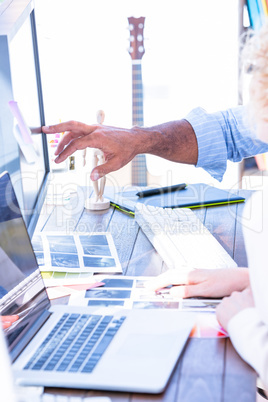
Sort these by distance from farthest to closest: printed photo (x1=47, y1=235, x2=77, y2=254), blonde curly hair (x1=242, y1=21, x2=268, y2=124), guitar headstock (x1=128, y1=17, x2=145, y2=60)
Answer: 1. guitar headstock (x1=128, y1=17, x2=145, y2=60)
2. printed photo (x1=47, y1=235, x2=77, y2=254)
3. blonde curly hair (x1=242, y1=21, x2=268, y2=124)

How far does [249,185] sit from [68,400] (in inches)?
104

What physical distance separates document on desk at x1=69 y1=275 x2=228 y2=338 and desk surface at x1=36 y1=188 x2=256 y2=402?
0.06m

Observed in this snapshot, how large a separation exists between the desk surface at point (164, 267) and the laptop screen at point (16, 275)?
0.70 ft

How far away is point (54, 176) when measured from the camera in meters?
2.16

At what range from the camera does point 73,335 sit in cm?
87

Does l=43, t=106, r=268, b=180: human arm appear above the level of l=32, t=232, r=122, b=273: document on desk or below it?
above

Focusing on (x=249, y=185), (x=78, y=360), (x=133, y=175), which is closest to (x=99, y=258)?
(x=78, y=360)

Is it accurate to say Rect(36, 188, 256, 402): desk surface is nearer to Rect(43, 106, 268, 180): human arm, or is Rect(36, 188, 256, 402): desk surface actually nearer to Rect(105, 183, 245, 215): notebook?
Rect(105, 183, 245, 215): notebook

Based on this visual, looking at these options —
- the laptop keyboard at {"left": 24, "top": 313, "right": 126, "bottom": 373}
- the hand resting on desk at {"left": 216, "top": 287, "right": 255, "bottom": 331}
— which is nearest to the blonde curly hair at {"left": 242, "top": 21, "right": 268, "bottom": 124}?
the hand resting on desk at {"left": 216, "top": 287, "right": 255, "bottom": 331}

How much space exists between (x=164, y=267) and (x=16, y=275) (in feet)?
1.25

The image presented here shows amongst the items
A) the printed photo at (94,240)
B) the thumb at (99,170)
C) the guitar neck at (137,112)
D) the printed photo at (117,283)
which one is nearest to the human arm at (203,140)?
the thumb at (99,170)

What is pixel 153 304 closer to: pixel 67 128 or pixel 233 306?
pixel 233 306

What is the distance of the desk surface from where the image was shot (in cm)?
74

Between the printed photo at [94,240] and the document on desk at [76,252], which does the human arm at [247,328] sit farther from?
the printed photo at [94,240]
